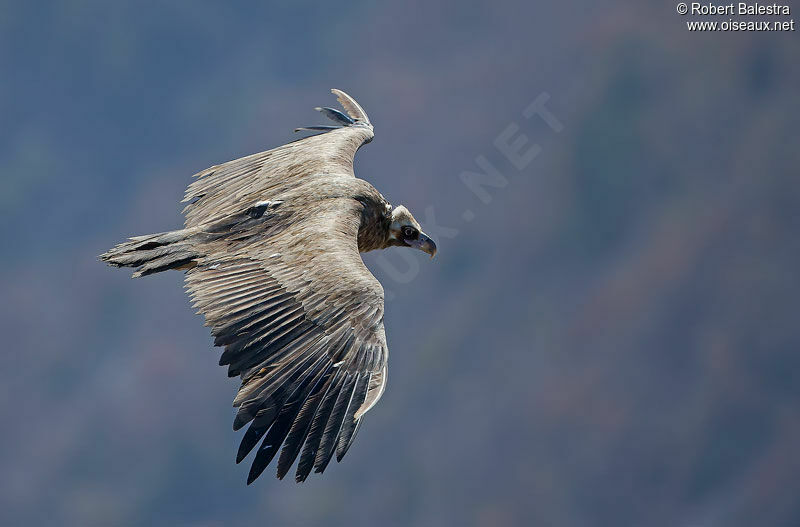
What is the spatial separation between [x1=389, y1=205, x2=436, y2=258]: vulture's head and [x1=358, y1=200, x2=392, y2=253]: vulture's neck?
0.35ft

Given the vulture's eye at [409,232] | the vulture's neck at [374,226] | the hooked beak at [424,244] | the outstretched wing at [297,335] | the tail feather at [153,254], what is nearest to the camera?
the outstretched wing at [297,335]

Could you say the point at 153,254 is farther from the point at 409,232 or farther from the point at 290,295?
the point at 409,232

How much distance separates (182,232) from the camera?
11.8 metres

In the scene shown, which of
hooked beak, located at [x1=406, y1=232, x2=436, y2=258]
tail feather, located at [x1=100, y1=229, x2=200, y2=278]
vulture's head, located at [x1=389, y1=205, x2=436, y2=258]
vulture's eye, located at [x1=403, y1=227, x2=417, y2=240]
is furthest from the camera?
hooked beak, located at [x1=406, y1=232, x2=436, y2=258]

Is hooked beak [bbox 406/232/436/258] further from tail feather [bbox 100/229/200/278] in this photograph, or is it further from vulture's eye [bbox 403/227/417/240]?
tail feather [bbox 100/229/200/278]

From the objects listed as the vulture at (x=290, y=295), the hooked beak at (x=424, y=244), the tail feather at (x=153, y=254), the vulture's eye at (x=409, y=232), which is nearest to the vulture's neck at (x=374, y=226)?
the vulture at (x=290, y=295)

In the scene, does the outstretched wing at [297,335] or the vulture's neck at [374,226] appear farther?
the vulture's neck at [374,226]

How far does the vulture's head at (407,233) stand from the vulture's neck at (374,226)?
105 millimetres

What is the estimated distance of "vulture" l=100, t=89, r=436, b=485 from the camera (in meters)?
9.61

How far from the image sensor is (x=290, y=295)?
10.5 metres

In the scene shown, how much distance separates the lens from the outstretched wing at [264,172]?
12.9 m

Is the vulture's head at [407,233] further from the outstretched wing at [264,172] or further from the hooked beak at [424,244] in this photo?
the outstretched wing at [264,172]

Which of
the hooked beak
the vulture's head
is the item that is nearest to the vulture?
the vulture's head

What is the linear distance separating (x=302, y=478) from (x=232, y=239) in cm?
344
